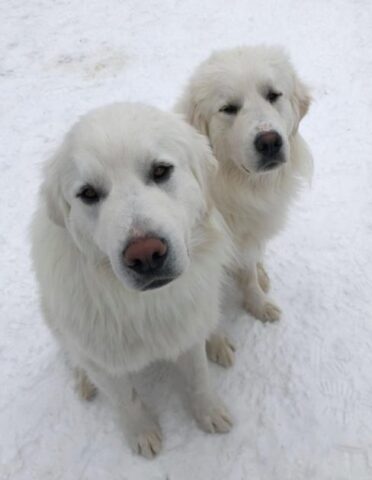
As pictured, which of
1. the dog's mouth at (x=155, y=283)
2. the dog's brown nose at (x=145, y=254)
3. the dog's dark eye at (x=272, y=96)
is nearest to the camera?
the dog's brown nose at (x=145, y=254)

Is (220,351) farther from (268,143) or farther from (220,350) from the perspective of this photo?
(268,143)

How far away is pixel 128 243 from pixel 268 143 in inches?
35.4

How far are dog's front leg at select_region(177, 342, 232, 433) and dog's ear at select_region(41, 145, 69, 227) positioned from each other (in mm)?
946

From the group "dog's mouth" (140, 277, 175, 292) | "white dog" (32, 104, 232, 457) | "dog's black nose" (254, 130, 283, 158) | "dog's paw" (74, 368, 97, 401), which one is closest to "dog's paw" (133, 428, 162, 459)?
"white dog" (32, 104, 232, 457)

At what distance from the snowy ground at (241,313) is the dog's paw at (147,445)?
4 centimetres

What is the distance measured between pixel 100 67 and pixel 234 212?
3035 millimetres

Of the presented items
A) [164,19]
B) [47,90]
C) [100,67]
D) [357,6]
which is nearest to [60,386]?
[47,90]

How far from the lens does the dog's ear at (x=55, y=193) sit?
1.51 meters

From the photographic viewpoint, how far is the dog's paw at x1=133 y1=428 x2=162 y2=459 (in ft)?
6.93

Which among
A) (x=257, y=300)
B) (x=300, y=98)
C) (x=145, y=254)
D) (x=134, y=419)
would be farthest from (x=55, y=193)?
(x=257, y=300)

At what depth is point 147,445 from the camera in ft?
6.93

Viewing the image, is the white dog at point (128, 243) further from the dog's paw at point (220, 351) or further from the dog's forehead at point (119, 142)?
the dog's paw at point (220, 351)

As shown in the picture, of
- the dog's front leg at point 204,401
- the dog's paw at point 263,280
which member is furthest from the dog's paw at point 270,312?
the dog's front leg at point 204,401

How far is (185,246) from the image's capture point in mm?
1427
